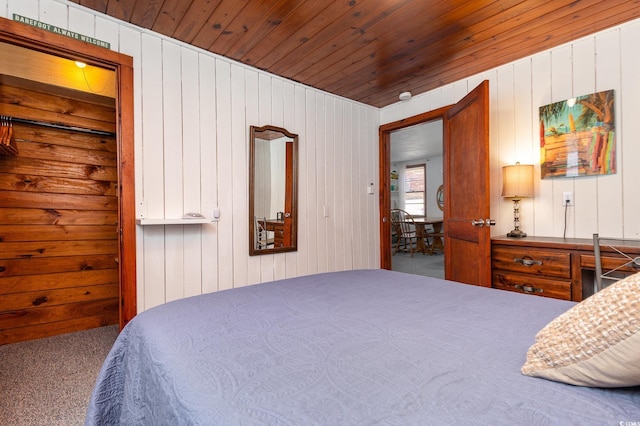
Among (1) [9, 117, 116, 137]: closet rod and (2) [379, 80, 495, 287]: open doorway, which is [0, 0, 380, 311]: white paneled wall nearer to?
(2) [379, 80, 495, 287]: open doorway

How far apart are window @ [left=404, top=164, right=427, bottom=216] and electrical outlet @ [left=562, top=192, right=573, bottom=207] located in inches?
266

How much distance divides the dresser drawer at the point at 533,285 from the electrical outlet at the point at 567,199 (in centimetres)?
73

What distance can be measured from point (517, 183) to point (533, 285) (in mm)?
875

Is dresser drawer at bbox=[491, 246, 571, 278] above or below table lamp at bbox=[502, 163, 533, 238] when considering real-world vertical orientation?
below

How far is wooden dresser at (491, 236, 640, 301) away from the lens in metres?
2.04

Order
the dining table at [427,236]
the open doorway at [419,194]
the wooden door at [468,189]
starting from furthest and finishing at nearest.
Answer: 1. the dining table at [427,236]
2. the open doorway at [419,194]
3. the wooden door at [468,189]

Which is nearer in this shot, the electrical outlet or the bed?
the bed

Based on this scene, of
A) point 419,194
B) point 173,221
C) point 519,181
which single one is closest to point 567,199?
point 519,181

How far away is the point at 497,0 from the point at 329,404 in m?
2.46

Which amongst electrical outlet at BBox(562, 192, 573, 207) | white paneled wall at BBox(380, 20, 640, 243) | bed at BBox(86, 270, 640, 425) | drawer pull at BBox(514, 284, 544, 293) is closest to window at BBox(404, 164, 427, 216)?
white paneled wall at BBox(380, 20, 640, 243)

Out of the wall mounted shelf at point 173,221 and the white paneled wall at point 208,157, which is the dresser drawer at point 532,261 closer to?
the white paneled wall at point 208,157

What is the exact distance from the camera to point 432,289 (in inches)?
57.6

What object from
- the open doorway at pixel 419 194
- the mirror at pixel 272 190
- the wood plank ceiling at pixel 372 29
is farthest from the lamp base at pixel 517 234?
the open doorway at pixel 419 194

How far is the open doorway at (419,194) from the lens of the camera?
607cm
